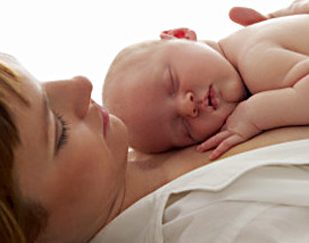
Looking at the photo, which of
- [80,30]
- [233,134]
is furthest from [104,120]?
[80,30]

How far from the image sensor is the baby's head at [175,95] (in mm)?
1068

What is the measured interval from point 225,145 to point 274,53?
168 millimetres

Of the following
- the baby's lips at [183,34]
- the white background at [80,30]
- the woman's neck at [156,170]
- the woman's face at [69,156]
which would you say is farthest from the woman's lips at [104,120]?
the white background at [80,30]

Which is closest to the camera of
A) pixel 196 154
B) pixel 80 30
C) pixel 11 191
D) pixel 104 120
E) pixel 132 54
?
pixel 11 191

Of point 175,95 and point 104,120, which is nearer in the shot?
point 104,120

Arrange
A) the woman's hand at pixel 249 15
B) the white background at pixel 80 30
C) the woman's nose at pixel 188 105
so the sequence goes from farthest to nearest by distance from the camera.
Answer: the white background at pixel 80 30 < the woman's hand at pixel 249 15 < the woman's nose at pixel 188 105

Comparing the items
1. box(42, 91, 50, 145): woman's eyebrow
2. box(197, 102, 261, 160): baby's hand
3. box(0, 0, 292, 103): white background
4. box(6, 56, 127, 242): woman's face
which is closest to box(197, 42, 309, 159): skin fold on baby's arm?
box(197, 102, 261, 160): baby's hand

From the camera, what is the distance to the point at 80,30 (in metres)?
1.57

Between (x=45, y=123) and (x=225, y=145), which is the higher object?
(x=45, y=123)

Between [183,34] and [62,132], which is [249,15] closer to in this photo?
[183,34]

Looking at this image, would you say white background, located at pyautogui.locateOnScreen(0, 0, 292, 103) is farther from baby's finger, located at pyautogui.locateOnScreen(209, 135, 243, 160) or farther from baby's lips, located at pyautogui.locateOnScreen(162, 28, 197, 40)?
baby's finger, located at pyautogui.locateOnScreen(209, 135, 243, 160)

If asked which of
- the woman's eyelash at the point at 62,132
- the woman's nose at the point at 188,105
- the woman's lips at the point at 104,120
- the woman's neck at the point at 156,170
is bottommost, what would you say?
the woman's neck at the point at 156,170

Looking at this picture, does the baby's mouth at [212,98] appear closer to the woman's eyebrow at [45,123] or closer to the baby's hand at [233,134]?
the baby's hand at [233,134]

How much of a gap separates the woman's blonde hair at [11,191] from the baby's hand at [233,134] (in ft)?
1.01
